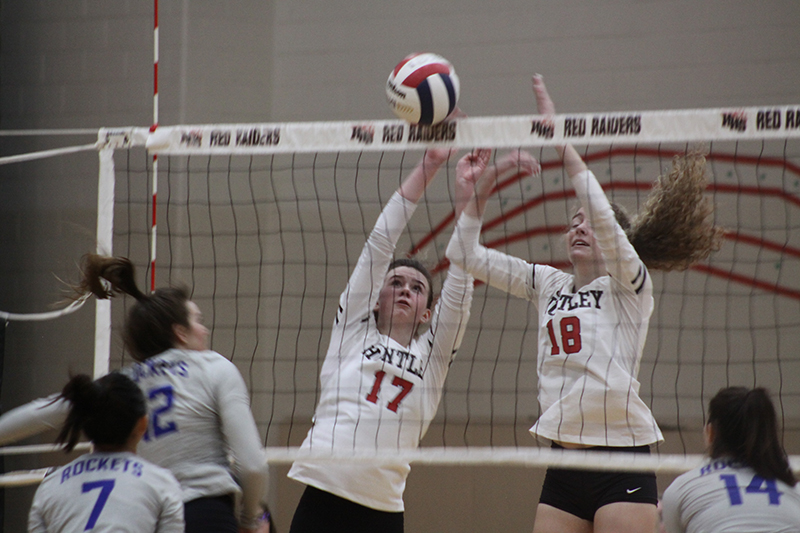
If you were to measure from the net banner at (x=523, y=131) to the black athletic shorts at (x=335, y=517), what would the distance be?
1440 mm

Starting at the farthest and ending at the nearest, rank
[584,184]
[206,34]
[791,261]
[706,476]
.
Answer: [206,34] < [791,261] < [584,184] < [706,476]

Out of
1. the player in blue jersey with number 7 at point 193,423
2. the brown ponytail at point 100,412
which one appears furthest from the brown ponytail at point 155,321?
the brown ponytail at point 100,412

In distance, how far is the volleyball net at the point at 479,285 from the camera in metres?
5.47

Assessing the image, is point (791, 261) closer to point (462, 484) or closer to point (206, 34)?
point (462, 484)

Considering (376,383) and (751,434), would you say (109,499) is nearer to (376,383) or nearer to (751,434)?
(376,383)

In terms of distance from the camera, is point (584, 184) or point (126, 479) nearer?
point (126, 479)

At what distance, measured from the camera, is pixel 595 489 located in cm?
328

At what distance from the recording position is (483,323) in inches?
230

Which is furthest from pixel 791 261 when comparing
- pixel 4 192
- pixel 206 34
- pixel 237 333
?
pixel 4 192

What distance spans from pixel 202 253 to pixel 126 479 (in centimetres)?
383

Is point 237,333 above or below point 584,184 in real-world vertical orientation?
below

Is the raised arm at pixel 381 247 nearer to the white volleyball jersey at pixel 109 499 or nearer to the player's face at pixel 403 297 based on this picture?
the player's face at pixel 403 297

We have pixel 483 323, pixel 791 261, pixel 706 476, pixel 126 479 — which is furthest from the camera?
pixel 483 323

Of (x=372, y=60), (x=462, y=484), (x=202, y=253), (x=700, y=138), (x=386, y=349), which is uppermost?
(x=372, y=60)
